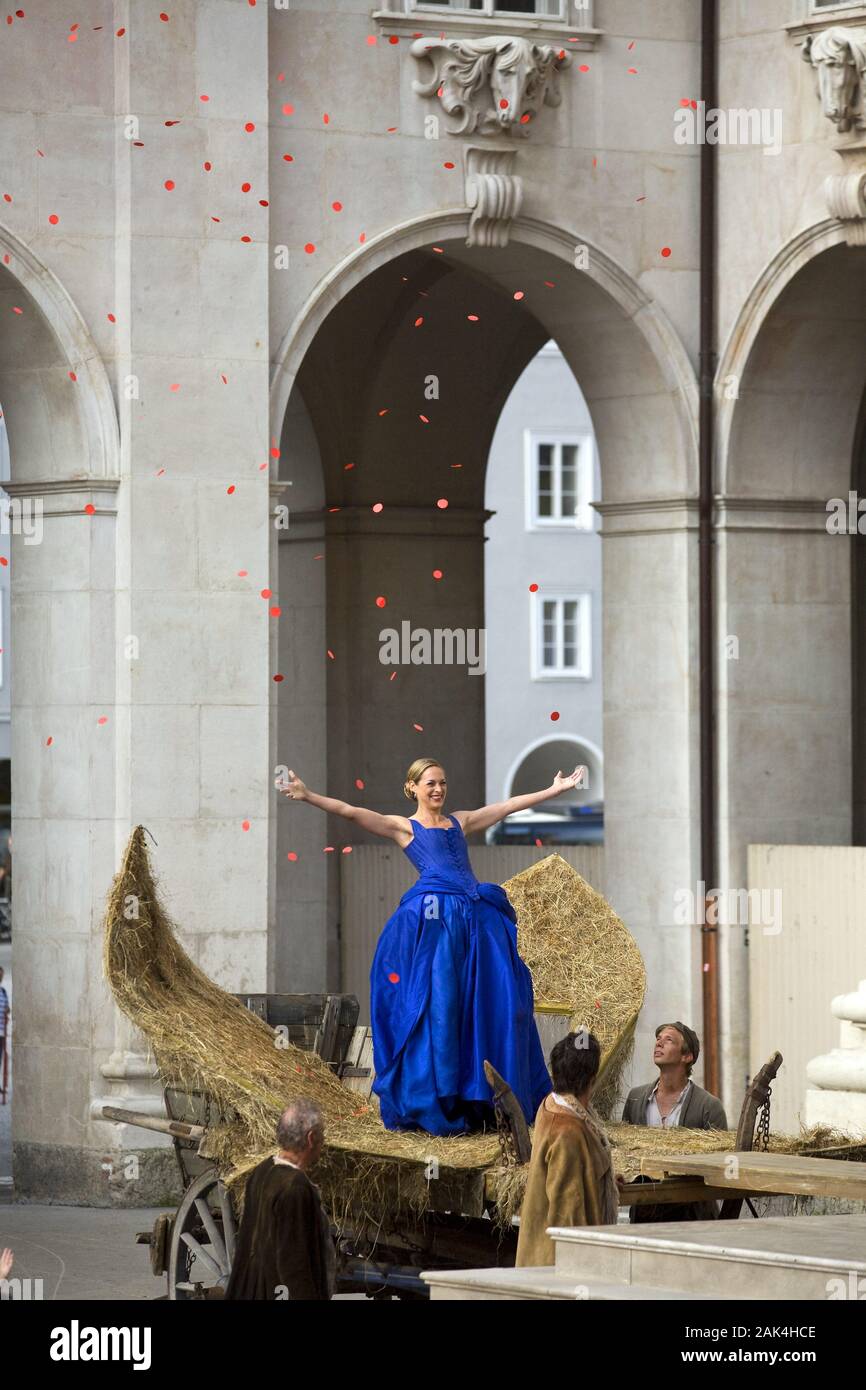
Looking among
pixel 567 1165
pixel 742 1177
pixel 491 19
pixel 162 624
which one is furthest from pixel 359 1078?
pixel 491 19

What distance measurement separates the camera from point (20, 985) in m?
14.8

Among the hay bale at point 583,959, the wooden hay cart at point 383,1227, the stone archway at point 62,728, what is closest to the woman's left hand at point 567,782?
the hay bale at point 583,959

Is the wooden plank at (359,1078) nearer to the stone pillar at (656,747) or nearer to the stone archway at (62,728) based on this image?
the stone archway at (62,728)

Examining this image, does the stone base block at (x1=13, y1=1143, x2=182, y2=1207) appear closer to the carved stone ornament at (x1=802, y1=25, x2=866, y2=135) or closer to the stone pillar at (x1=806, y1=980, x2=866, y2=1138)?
the stone pillar at (x1=806, y1=980, x2=866, y2=1138)

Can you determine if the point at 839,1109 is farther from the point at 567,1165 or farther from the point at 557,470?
the point at 557,470

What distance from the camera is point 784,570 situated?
53.6 feet

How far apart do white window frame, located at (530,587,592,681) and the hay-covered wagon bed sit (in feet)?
124

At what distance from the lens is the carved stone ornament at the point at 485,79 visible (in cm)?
1521

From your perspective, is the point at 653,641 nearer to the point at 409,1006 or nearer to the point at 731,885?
the point at 731,885

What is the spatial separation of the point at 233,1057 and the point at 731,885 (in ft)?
21.8

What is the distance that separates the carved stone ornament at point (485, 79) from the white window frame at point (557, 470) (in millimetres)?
33549

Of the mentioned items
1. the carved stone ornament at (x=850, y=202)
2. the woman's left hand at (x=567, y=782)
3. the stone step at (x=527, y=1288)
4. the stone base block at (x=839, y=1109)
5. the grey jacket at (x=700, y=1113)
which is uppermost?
the carved stone ornament at (x=850, y=202)

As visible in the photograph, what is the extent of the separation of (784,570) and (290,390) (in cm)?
315

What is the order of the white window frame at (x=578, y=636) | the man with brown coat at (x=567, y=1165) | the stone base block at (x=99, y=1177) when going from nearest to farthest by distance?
the man with brown coat at (x=567, y=1165)
the stone base block at (x=99, y=1177)
the white window frame at (x=578, y=636)
